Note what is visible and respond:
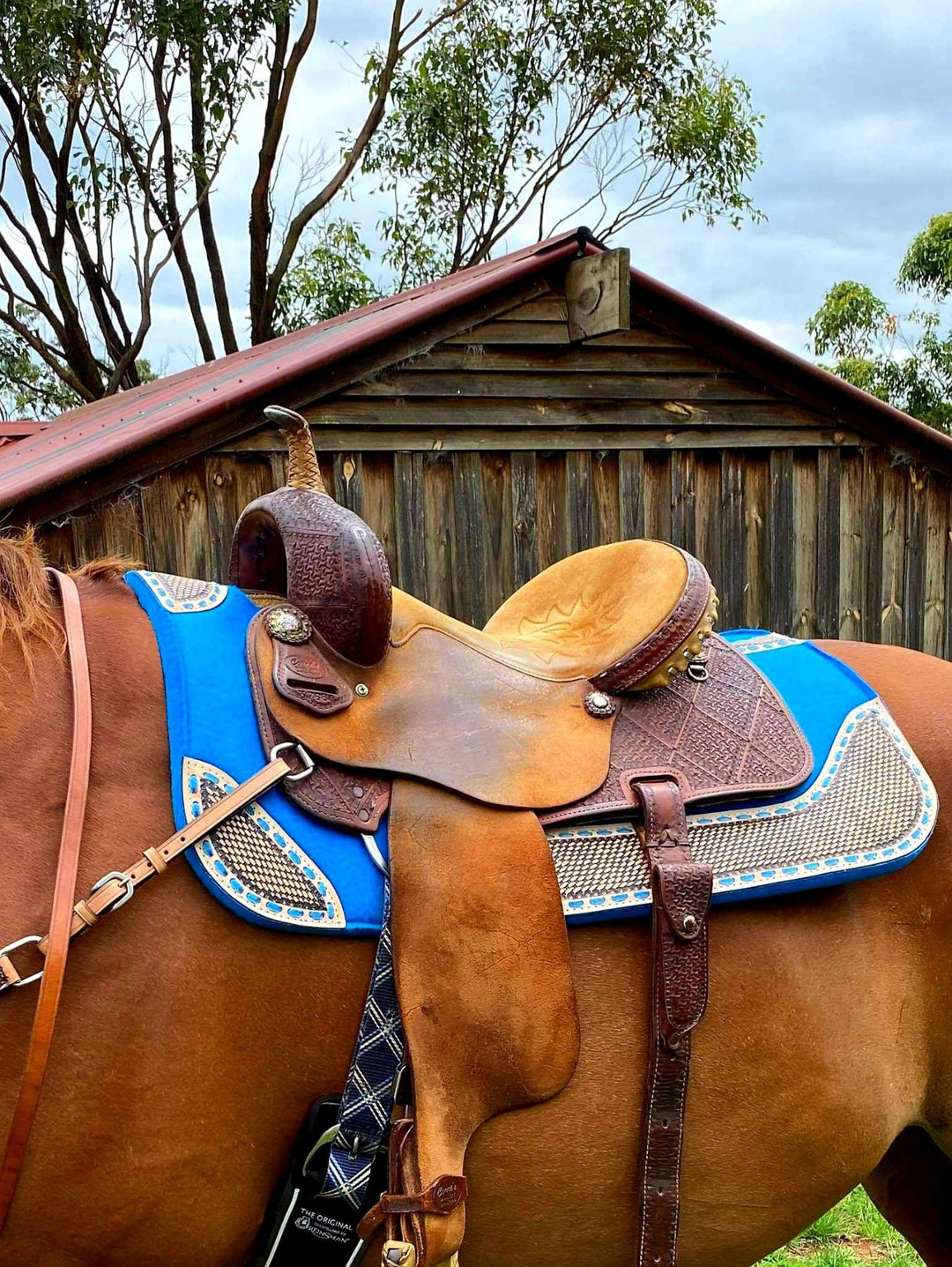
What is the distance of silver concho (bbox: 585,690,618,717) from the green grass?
199 centimetres

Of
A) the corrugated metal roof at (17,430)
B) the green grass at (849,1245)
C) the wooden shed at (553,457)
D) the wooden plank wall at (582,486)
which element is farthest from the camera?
the corrugated metal roof at (17,430)

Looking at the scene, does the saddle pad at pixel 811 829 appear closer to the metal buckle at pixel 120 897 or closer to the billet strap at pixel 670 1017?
the billet strap at pixel 670 1017

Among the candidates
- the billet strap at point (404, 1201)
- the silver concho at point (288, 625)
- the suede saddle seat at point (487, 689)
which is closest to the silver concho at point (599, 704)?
the suede saddle seat at point (487, 689)

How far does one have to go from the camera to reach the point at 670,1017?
4.14 ft

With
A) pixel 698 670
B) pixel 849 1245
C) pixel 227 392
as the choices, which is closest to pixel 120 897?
pixel 698 670

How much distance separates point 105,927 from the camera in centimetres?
109

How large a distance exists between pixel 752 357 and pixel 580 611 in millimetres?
3636

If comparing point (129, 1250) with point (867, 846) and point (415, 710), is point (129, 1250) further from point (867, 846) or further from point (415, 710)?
point (867, 846)

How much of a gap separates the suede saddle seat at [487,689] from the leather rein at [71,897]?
14 cm

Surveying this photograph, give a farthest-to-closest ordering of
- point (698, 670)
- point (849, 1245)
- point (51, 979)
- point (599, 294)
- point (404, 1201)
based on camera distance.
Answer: point (599, 294) < point (849, 1245) < point (698, 670) < point (404, 1201) < point (51, 979)

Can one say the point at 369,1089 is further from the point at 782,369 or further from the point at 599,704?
the point at 782,369

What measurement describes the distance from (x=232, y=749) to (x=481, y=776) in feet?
1.07

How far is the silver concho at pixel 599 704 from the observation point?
1.42 metres

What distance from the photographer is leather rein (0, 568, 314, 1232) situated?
1.02m
